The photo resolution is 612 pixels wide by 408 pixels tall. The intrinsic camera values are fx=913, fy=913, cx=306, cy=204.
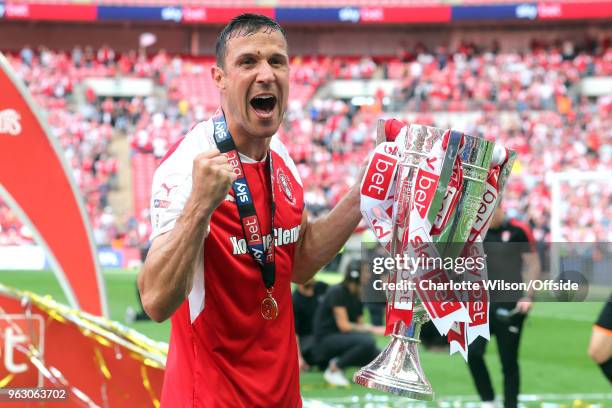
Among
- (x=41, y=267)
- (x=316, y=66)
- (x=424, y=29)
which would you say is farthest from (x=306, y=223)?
(x=424, y=29)

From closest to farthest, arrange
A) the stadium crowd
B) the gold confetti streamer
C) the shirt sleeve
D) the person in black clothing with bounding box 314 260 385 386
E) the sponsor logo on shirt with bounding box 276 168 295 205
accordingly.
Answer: the shirt sleeve, the sponsor logo on shirt with bounding box 276 168 295 205, the gold confetti streamer, the person in black clothing with bounding box 314 260 385 386, the stadium crowd

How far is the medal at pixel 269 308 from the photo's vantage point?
2.81 metres

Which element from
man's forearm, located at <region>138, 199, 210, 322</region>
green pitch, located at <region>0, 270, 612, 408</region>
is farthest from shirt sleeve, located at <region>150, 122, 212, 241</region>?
green pitch, located at <region>0, 270, 612, 408</region>

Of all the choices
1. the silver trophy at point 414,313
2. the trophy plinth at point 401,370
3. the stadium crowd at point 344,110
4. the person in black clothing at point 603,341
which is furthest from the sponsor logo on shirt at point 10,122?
the stadium crowd at point 344,110

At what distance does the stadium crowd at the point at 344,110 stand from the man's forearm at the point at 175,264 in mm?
21842

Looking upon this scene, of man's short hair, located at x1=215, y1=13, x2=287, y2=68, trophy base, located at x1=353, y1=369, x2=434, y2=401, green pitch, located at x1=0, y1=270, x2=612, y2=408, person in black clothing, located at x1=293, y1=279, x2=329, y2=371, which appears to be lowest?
green pitch, located at x1=0, y1=270, x2=612, y2=408

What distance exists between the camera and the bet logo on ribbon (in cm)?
579

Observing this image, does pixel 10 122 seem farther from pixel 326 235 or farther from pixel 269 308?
pixel 269 308

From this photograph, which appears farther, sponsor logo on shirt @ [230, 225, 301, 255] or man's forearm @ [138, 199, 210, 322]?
sponsor logo on shirt @ [230, 225, 301, 255]

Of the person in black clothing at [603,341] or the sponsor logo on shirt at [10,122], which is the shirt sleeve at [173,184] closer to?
the sponsor logo on shirt at [10,122]

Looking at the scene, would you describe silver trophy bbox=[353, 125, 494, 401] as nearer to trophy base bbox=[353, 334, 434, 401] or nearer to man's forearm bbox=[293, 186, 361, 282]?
trophy base bbox=[353, 334, 434, 401]

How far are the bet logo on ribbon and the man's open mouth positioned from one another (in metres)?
3.37

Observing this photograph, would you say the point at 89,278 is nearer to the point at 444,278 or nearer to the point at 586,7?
the point at 444,278

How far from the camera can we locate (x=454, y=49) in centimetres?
3806
